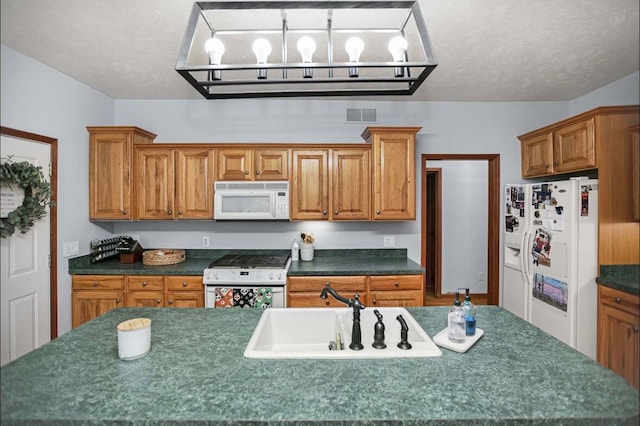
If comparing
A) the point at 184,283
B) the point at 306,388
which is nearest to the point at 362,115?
the point at 184,283

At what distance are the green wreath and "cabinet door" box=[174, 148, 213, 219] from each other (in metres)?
2.33

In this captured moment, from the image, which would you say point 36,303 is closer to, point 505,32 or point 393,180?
point 505,32

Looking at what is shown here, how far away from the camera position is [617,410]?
2.32ft

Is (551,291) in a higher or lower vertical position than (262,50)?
lower

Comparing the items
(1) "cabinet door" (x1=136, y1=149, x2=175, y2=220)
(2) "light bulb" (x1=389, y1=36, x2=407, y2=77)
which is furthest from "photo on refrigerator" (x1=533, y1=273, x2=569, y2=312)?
(1) "cabinet door" (x1=136, y1=149, x2=175, y2=220)

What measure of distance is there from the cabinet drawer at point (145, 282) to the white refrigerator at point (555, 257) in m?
2.67

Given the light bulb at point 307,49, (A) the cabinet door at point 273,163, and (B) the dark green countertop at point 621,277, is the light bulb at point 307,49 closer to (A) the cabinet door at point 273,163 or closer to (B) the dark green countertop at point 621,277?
(B) the dark green countertop at point 621,277

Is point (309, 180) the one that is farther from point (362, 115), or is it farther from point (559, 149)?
point (559, 149)

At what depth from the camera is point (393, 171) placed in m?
2.82

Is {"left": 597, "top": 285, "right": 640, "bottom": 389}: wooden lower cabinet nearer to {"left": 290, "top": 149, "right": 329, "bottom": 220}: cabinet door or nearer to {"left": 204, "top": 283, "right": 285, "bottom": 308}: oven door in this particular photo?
{"left": 204, "top": 283, "right": 285, "bottom": 308}: oven door

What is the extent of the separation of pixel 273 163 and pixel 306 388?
2324mm

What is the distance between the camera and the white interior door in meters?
0.54

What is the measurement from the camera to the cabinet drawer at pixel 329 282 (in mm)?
2623

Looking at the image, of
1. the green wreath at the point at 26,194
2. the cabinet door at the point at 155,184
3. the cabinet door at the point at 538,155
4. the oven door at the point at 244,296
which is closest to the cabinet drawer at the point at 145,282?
the oven door at the point at 244,296
